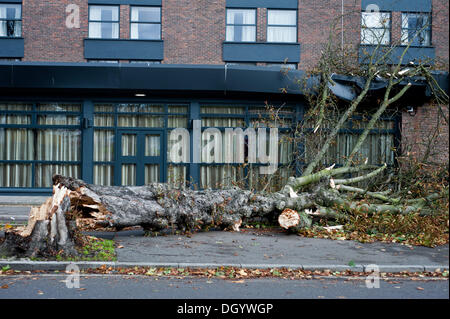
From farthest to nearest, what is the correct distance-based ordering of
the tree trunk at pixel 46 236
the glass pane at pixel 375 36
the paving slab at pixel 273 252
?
the glass pane at pixel 375 36
the tree trunk at pixel 46 236
the paving slab at pixel 273 252

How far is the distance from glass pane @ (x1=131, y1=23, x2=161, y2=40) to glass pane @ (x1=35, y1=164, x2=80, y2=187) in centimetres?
640

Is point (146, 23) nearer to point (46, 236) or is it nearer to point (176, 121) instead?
point (176, 121)

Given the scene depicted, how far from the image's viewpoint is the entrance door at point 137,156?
633 inches

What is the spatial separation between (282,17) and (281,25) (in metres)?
0.54

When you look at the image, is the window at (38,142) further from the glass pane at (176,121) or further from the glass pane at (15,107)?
the glass pane at (176,121)

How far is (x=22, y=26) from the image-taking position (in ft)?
60.4

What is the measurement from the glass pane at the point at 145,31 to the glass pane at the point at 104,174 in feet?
20.2

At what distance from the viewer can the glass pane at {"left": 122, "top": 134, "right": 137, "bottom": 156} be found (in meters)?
16.1

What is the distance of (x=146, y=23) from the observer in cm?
→ 1798

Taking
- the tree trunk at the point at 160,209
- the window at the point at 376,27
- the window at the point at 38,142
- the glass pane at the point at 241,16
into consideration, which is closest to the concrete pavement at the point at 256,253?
the tree trunk at the point at 160,209

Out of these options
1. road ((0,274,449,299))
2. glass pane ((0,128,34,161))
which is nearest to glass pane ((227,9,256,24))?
glass pane ((0,128,34,161))

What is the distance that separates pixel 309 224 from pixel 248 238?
1573mm

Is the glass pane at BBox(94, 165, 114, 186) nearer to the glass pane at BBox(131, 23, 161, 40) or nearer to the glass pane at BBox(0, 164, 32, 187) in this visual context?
the glass pane at BBox(0, 164, 32, 187)

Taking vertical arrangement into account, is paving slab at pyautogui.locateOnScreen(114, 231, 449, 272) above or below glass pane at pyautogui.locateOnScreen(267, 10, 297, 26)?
below
